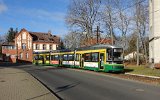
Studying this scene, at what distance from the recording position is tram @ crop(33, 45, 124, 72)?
3247 cm

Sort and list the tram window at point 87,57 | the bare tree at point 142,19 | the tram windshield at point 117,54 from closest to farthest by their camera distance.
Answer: the tram windshield at point 117,54 < the tram window at point 87,57 < the bare tree at point 142,19

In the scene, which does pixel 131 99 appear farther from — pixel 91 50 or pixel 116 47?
pixel 91 50

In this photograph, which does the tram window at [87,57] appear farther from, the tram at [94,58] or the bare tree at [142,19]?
the bare tree at [142,19]

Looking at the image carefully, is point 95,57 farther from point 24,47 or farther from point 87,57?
point 24,47

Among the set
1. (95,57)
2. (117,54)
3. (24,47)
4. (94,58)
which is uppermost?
(24,47)

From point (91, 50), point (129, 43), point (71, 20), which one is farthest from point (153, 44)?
point (129, 43)

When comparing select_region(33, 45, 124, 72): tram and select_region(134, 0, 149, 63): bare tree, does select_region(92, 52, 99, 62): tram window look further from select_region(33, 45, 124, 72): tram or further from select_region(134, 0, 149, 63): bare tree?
select_region(134, 0, 149, 63): bare tree

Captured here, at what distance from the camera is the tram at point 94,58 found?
3247 cm

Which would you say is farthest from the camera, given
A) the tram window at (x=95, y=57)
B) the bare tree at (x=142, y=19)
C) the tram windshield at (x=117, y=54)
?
the bare tree at (x=142, y=19)

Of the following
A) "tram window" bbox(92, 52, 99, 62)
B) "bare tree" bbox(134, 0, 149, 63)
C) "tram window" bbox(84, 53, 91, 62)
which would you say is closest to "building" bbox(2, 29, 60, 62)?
"bare tree" bbox(134, 0, 149, 63)

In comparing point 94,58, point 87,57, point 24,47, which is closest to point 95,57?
point 94,58

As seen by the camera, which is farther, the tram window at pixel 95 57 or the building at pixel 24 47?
the building at pixel 24 47

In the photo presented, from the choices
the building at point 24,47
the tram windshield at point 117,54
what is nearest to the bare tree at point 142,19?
the tram windshield at point 117,54

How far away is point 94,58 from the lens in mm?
35969
